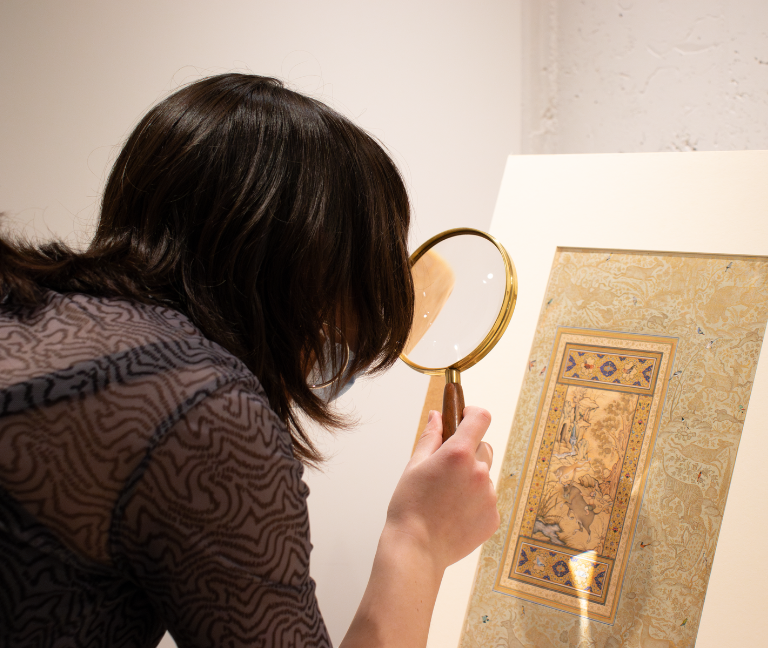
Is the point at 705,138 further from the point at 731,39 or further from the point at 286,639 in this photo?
the point at 286,639

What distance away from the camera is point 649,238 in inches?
43.1

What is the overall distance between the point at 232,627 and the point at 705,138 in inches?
67.0

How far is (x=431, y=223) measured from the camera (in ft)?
5.81

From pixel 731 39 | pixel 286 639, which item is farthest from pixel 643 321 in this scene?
pixel 731 39

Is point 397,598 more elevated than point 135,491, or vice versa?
point 135,491

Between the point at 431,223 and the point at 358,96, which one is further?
the point at 431,223

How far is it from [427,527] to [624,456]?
38 cm

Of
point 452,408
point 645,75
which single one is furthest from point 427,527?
point 645,75

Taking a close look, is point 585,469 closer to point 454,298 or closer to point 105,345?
point 454,298

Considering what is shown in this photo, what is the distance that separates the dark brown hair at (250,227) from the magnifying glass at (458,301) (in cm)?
28

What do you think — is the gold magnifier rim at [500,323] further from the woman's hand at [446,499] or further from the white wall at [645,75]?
the white wall at [645,75]

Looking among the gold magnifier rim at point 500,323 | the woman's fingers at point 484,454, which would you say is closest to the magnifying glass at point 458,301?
the gold magnifier rim at point 500,323

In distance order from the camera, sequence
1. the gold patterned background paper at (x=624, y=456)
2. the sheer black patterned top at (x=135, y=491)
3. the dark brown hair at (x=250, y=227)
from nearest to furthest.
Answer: the sheer black patterned top at (x=135, y=491) → the dark brown hair at (x=250, y=227) → the gold patterned background paper at (x=624, y=456)

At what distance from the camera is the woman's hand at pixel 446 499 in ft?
2.58
